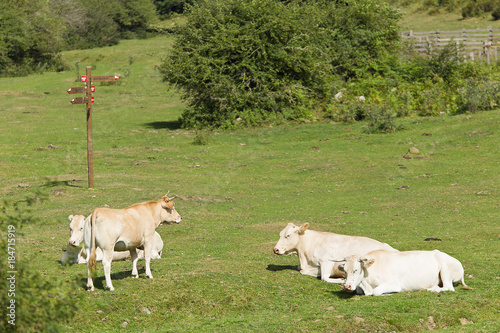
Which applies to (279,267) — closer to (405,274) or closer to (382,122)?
(405,274)

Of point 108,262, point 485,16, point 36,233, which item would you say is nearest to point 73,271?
point 108,262

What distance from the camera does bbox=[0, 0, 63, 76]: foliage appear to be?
66250 millimetres

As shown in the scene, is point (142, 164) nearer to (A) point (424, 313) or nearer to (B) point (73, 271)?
(B) point (73, 271)

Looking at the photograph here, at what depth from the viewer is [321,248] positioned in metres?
13.1

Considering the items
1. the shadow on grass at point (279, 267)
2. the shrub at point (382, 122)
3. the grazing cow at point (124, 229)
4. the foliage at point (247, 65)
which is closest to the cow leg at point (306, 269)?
the shadow on grass at point (279, 267)

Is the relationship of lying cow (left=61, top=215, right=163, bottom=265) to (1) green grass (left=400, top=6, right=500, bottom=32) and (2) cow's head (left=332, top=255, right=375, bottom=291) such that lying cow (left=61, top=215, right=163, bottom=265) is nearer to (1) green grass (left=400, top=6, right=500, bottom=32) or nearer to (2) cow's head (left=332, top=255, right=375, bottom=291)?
(2) cow's head (left=332, top=255, right=375, bottom=291)

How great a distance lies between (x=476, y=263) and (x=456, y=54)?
115ft

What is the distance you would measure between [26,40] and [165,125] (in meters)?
32.0

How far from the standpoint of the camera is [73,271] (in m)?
12.7

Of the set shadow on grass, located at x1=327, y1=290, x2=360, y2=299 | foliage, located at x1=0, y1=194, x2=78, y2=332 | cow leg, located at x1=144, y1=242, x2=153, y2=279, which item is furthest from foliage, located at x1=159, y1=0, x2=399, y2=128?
foliage, located at x1=0, y1=194, x2=78, y2=332

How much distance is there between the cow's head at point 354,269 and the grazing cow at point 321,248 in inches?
49.6

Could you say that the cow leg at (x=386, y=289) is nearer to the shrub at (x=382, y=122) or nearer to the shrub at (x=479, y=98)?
the shrub at (x=382, y=122)

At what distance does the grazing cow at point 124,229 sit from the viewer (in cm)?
1105

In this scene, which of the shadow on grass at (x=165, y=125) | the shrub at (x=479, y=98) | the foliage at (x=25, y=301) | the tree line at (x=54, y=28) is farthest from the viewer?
the tree line at (x=54, y=28)
